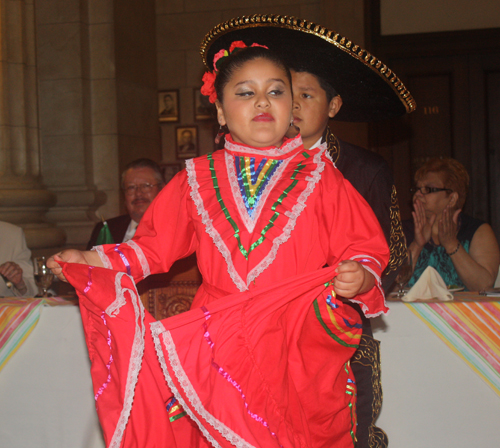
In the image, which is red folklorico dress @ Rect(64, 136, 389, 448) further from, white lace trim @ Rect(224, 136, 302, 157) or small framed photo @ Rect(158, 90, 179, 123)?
small framed photo @ Rect(158, 90, 179, 123)

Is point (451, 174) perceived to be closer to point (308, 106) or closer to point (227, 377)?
point (308, 106)

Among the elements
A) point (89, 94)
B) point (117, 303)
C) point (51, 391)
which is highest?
point (89, 94)

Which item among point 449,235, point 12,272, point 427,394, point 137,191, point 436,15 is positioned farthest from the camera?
point 436,15

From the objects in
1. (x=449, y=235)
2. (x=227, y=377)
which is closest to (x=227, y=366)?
(x=227, y=377)

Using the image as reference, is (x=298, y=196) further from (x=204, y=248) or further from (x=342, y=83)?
(x=342, y=83)

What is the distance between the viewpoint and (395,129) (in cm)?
557

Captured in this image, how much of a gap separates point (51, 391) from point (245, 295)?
1.37m

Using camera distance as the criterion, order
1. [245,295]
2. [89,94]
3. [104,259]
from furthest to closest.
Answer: [89,94], [104,259], [245,295]

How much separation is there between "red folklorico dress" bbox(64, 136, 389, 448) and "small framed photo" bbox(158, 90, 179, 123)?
4.29 metres

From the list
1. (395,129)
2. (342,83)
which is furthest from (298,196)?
(395,129)

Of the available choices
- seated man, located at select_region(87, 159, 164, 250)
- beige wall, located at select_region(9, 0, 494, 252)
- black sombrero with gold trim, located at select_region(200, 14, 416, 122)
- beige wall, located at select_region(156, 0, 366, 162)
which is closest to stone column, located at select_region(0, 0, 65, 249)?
beige wall, located at select_region(9, 0, 494, 252)

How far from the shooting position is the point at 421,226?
3229 millimetres

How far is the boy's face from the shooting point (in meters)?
2.04

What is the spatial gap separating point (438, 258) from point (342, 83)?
1516mm
